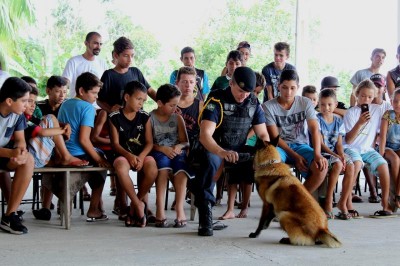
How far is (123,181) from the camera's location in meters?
5.26

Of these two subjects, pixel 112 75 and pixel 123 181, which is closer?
pixel 123 181

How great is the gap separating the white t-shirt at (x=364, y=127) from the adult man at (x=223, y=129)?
5.10 feet

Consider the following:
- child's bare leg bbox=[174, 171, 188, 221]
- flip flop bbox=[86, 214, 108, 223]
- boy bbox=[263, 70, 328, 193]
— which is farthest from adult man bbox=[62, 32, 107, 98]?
boy bbox=[263, 70, 328, 193]

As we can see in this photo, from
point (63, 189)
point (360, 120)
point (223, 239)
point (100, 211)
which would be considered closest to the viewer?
point (223, 239)

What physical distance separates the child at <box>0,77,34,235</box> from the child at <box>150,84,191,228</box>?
44.3 inches

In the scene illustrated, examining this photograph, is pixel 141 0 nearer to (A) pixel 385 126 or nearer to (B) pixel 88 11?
(B) pixel 88 11

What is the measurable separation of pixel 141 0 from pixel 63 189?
1024cm

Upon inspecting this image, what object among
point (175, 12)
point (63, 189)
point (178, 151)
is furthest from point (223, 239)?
point (175, 12)

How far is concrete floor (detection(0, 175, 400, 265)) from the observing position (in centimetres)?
401

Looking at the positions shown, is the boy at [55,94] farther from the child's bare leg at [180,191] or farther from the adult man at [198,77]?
the adult man at [198,77]

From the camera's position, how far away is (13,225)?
16.0 ft

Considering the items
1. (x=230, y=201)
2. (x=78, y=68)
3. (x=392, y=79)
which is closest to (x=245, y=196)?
(x=230, y=201)

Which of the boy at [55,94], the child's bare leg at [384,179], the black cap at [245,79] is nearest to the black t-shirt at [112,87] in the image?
the boy at [55,94]

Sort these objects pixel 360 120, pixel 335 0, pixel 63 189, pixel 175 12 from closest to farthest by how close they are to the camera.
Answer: pixel 63 189
pixel 360 120
pixel 335 0
pixel 175 12
